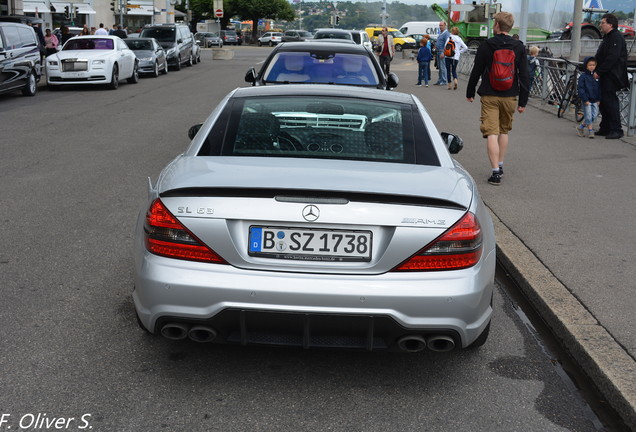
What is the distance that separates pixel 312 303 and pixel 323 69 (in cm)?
669

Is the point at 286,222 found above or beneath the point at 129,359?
above

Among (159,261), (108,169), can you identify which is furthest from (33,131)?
(159,261)

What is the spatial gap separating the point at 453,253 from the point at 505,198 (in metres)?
4.88

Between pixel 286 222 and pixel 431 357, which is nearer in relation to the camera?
pixel 286 222

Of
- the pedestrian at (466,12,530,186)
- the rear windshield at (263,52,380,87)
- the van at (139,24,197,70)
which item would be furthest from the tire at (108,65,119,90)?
the pedestrian at (466,12,530,186)

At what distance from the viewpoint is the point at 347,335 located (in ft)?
12.0

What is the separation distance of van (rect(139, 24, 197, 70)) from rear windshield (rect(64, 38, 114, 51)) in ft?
26.4

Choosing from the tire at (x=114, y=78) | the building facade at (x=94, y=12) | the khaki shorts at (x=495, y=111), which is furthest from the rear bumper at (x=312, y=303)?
the building facade at (x=94, y=12)

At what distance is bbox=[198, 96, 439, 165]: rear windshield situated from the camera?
4309 millimetres

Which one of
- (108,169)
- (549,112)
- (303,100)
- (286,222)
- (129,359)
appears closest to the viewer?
(286,222)

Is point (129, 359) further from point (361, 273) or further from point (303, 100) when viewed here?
point (303, 100)

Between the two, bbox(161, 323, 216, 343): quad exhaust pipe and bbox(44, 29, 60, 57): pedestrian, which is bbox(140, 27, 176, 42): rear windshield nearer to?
bbox(44, 29, 60, 57): pedestrian

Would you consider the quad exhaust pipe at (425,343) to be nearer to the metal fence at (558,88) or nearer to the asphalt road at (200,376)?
the asphalt road at (200,376)

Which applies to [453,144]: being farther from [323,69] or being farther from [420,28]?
[420,28]
